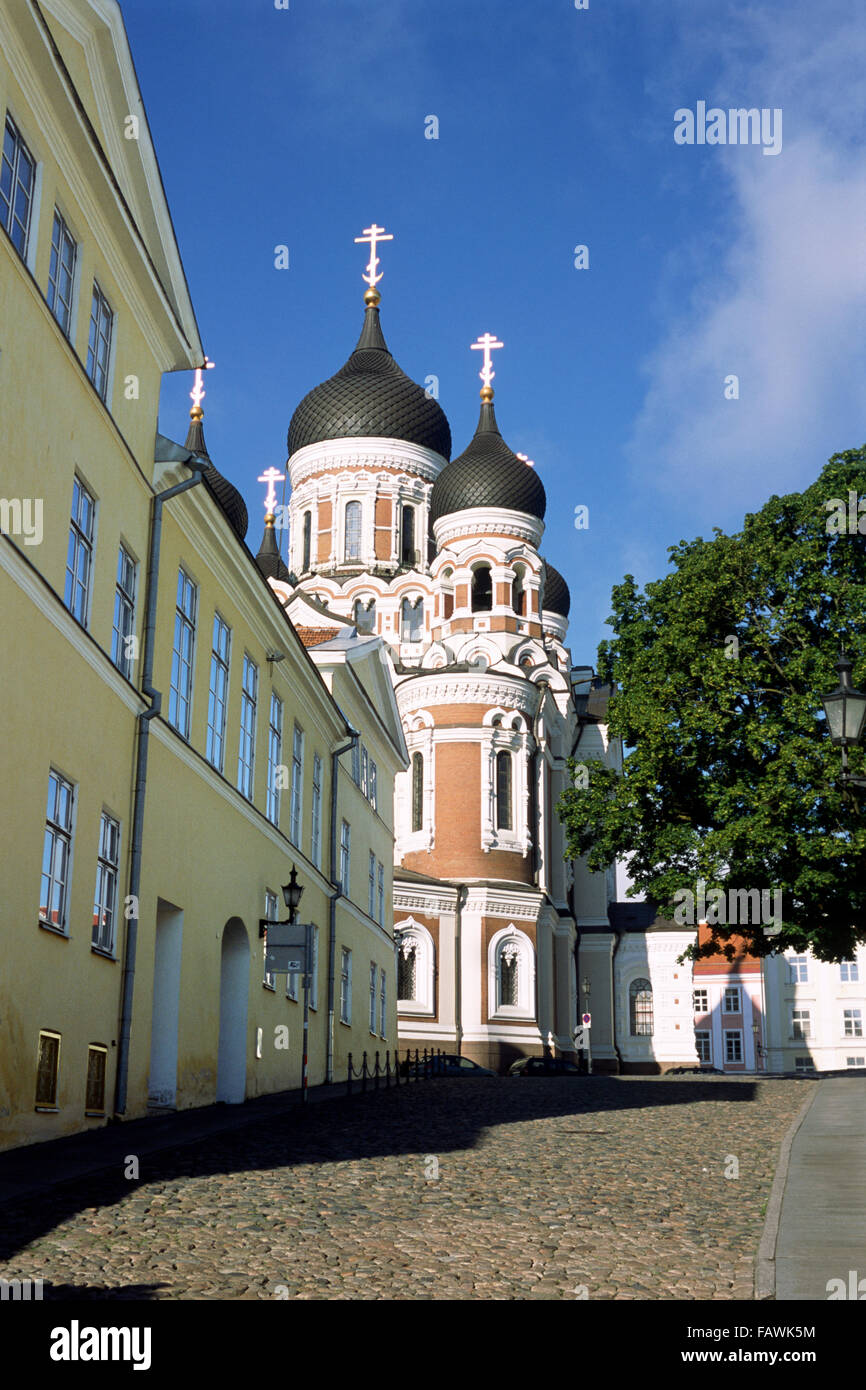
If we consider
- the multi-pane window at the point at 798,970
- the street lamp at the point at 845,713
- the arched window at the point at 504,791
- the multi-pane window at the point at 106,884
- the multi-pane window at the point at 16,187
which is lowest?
the multi-pane window at the point at 106,884

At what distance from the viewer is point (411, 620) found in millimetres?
61469

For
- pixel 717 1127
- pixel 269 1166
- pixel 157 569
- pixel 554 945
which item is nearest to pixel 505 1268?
pixel 269 1166

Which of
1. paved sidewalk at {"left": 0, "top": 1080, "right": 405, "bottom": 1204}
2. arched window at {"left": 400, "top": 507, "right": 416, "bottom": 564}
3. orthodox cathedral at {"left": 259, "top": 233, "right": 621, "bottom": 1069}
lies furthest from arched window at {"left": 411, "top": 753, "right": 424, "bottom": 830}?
paved sidewalk at {"left": 0, "top": 1080, "right": 405, "bottom": 1204}

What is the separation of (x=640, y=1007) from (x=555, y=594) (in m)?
19.7

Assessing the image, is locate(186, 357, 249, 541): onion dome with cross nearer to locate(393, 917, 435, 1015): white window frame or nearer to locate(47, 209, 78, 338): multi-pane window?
locate(393, 917, 435, 1015): white window frame

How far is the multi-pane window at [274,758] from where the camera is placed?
77.8ft

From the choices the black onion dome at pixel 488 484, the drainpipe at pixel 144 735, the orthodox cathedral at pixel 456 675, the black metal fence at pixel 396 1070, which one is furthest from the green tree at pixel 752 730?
the black onion dome at pixel 488 484

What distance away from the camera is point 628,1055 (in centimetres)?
6297

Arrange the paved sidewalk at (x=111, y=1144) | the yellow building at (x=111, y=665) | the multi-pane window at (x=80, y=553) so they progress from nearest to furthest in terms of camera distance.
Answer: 1. the paved sidewalk at (x=111, y=1144)
2. the yellow building at (x=111, y=665)
3. the multi-pane window at (x=80, y=553)

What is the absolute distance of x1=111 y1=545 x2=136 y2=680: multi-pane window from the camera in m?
16.1

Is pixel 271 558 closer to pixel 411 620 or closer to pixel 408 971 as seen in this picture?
pixel 411 620

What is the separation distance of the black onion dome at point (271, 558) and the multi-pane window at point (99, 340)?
4564 centimetres

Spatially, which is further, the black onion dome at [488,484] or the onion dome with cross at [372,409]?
the onion dome with cross at [372,409]

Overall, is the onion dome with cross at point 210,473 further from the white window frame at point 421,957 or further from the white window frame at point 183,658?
the white window frame at point 183,658
